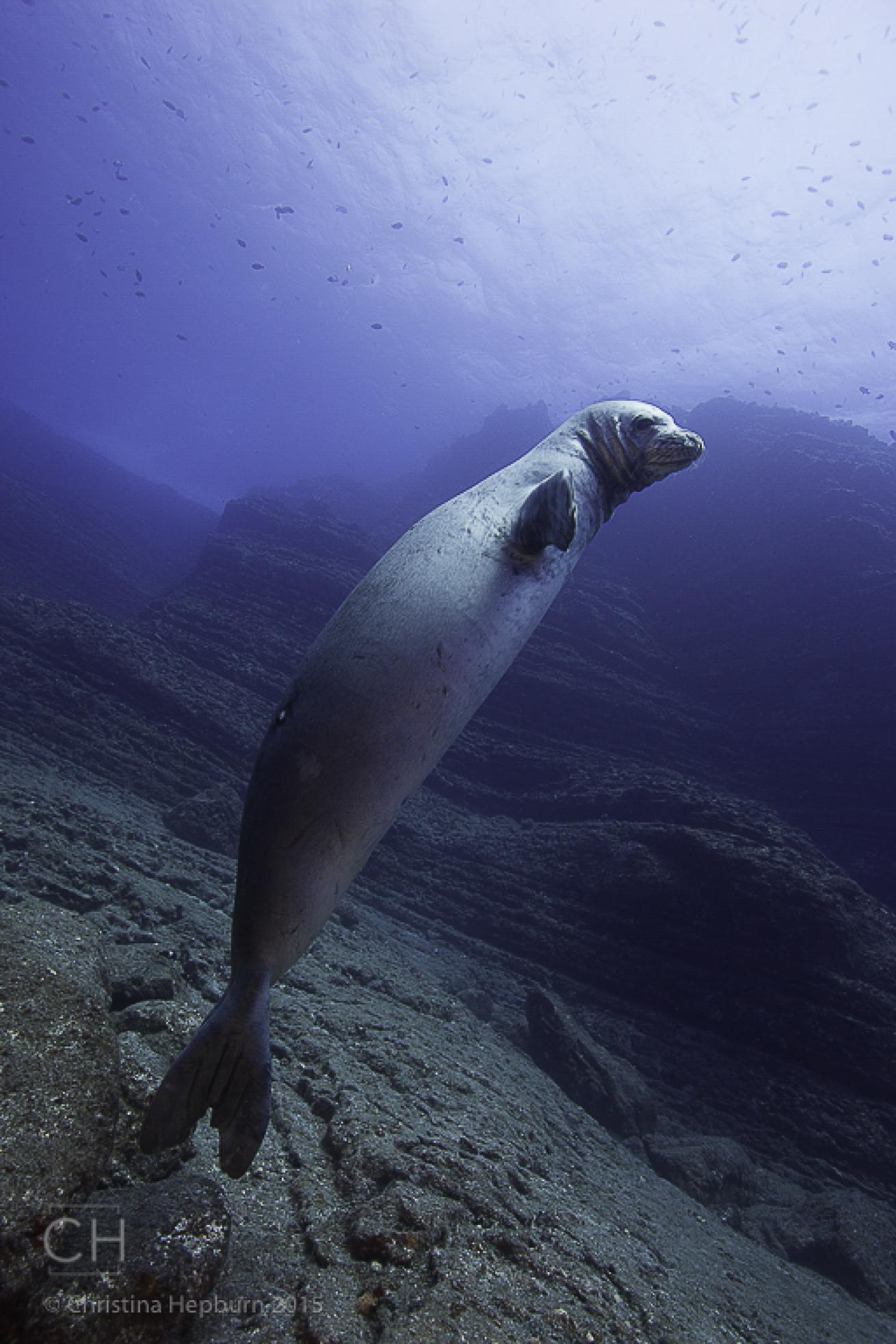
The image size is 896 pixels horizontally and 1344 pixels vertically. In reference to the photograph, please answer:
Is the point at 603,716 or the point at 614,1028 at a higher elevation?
the point at 603,716

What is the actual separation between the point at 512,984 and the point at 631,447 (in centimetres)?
821

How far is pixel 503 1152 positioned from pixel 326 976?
2.41 metres

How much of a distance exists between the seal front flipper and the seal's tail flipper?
5.44ft

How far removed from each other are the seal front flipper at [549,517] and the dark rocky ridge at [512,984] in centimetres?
252

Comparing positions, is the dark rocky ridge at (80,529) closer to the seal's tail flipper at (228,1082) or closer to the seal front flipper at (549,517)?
the seal's tail flipper at (228,1082)

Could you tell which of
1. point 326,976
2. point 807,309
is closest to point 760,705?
point 326,976

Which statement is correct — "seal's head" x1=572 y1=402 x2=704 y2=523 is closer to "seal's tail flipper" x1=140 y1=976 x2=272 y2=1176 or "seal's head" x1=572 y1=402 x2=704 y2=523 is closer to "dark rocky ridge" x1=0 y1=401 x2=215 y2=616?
"seal's tail flipper" x1=140 y1=976 x2=272 y2=1176

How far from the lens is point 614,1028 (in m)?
8.27

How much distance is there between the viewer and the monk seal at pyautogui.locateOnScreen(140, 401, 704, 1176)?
1.55 metres

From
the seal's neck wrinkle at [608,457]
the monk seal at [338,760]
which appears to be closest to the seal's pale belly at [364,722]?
the monk seal at [338,760]

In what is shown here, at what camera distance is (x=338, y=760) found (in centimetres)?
156

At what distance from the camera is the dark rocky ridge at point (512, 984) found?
2232 mm

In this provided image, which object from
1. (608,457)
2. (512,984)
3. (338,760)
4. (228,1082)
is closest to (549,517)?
(608,457)

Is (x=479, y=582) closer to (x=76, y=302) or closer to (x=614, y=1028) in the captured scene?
(x=614, y=1028)
